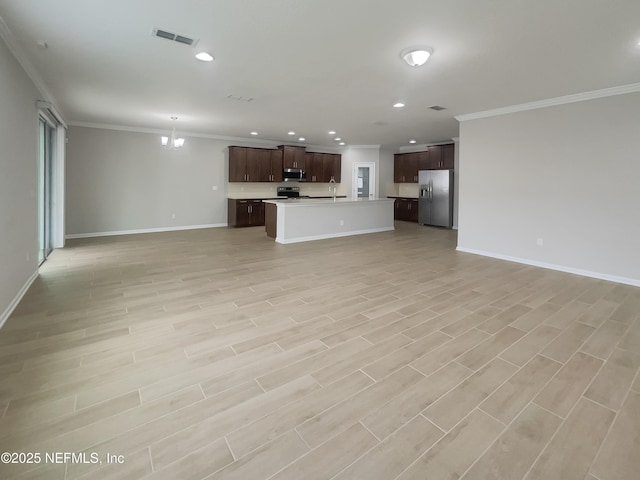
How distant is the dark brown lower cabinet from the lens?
11.2 metres

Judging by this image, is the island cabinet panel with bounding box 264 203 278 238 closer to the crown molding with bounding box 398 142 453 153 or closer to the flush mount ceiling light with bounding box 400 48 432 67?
the flush mount ceiling light with bounding box 400 48 432 67

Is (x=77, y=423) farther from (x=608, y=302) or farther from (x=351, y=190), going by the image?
(x=351, y=190)

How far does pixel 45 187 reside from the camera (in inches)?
228

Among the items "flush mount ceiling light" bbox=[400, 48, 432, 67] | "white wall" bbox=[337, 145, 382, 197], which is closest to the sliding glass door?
"flush mount ceiling light" bbox=[400, 48, 432, 67]

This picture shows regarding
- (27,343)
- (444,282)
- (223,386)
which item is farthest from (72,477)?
(444,282)

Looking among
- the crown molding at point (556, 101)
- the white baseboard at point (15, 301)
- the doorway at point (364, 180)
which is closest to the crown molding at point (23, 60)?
the white baseboard at point (15, 301)

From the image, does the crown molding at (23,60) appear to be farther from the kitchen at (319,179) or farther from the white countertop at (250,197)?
the white countertop at (250,197)

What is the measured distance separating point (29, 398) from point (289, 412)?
5.18 feet

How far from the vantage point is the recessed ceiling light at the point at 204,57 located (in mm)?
3480

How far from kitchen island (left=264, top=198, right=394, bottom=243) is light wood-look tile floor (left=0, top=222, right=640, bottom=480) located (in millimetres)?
3040

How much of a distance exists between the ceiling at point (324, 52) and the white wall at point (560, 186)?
481mm

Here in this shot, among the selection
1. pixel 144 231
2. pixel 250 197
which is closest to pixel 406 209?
pixel 250 197

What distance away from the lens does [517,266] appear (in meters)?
5.34

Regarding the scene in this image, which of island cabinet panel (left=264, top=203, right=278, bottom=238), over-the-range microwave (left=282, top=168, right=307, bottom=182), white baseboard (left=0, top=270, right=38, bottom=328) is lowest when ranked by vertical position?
→ white baseboard (left=0, top=270, right=38, bottom=328)
